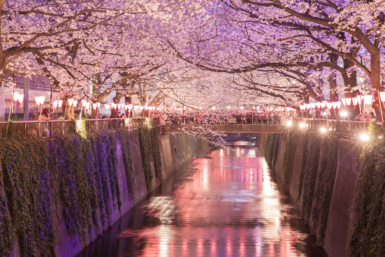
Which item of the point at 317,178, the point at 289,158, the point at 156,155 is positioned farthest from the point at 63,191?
the point at 289,158

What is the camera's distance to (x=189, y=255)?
14906 mm

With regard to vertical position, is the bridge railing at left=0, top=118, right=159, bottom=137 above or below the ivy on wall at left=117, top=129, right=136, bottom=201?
above

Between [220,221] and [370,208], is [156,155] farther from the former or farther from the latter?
[370,208]

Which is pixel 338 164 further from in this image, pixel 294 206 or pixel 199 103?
pixel 199 103

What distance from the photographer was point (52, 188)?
40.5ft

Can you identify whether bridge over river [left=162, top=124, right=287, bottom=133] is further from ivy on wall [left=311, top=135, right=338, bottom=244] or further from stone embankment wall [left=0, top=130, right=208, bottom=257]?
ivy on wall [left=311, top=135, right=338, bottom=244]

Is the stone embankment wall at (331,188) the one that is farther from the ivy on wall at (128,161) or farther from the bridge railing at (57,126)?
the ivy on wall at (128,161)

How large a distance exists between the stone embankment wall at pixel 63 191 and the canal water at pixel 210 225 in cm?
106

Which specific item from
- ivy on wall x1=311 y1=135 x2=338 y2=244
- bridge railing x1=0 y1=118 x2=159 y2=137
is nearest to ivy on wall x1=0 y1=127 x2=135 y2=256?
bridge railing x1=0 y1=118 x2=159 y2=137

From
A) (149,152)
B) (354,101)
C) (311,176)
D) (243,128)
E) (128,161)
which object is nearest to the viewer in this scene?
(354,101)

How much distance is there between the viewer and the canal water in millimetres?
15438

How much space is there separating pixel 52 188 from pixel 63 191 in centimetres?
88

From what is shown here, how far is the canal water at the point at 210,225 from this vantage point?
15438 mm

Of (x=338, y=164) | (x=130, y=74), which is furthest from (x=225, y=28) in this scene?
(x=338, y=164)
